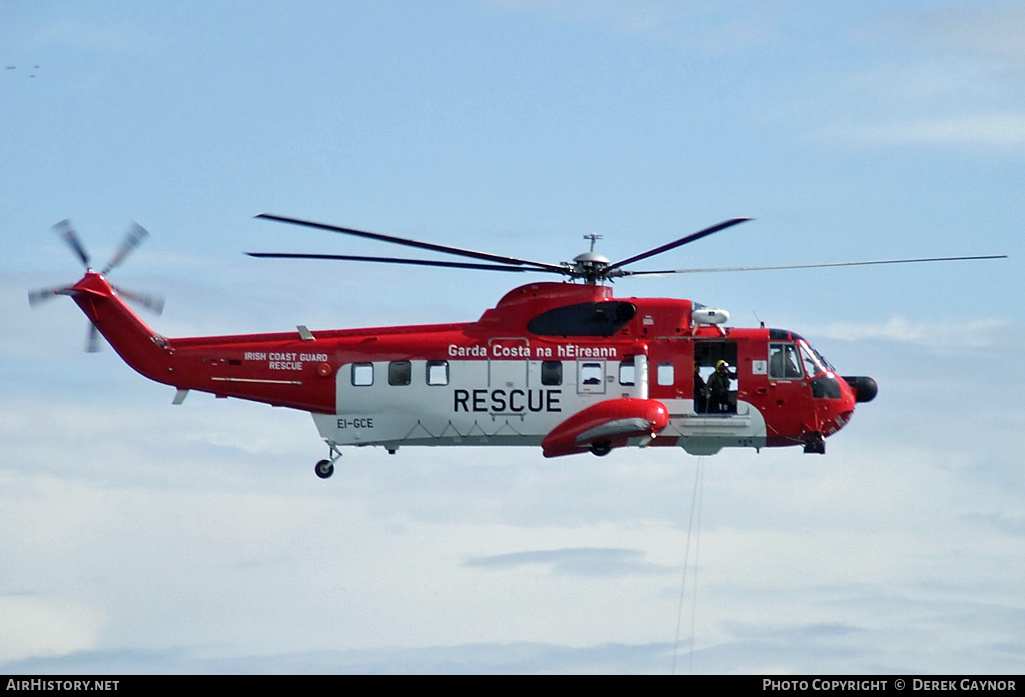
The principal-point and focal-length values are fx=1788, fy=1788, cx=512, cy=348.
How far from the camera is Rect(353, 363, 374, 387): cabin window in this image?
1774 inches

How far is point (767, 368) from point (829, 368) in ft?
5.75

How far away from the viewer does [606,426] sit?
1713 inches

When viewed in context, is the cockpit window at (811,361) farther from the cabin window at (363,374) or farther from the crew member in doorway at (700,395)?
the cabin window at (363,374)

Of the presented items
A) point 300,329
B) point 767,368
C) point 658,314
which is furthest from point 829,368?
point 300,329

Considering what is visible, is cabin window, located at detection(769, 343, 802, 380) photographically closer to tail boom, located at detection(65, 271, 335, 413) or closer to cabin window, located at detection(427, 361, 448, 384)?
cabin window, located at detection(427, 361, 448, 384)

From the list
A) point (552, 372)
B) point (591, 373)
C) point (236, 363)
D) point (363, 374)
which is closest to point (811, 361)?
point (591, 373)

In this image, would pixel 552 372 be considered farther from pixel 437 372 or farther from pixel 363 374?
pixel 363 374

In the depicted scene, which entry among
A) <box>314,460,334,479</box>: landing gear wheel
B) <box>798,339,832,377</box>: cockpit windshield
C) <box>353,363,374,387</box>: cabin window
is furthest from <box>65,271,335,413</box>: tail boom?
<box>798,339,832,377</box>: cockpit windshield

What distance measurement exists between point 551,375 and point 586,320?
1.71 metres

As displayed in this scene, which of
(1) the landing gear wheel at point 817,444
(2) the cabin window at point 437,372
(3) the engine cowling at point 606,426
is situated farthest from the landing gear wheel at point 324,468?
(1) the landing gear wheel at point 817,444
